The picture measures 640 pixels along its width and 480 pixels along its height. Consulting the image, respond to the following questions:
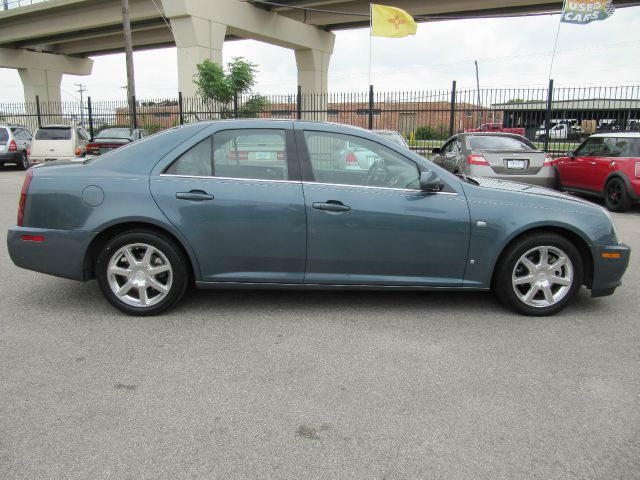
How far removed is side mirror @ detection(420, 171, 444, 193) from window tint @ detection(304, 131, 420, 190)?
0.09 meters

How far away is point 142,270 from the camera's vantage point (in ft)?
14.2

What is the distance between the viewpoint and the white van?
54.9 feet

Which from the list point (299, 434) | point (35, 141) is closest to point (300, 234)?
point (299, 434)

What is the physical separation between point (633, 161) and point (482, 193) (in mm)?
7029

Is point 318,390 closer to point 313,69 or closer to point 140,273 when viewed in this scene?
point 140,273

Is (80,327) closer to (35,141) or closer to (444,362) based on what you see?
(444,362)

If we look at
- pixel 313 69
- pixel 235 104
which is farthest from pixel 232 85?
pixel 313 69

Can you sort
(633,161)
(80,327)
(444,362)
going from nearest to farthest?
(444,362)
(80,327)
(633,161)

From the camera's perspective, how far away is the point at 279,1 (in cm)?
2581

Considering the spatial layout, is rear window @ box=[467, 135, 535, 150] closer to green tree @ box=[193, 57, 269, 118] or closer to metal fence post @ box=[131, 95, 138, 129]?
green tree @ box=[193, 57, 269, 118]

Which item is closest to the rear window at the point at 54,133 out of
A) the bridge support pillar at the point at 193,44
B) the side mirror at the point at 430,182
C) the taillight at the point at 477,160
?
the bridge support pillar at the point at 193,44

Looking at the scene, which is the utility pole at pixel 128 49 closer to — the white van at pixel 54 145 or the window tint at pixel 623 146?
the white van at pixel 54 145

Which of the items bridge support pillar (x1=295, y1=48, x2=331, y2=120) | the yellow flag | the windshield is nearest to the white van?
the windshield

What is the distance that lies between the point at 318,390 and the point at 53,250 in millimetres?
2553
